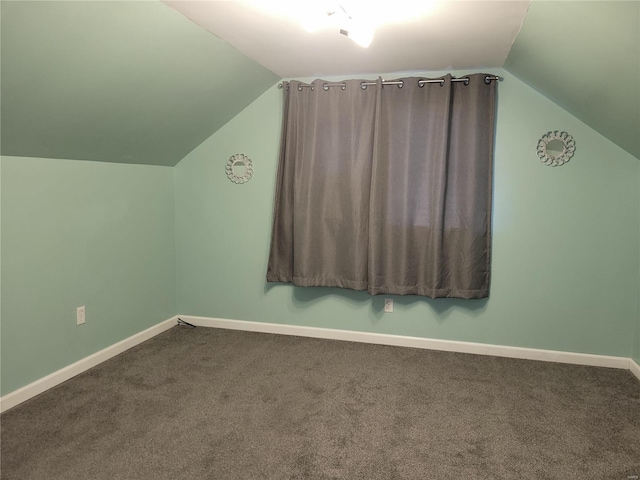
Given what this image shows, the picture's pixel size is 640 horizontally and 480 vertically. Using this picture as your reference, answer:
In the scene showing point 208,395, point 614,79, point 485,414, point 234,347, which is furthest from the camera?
point 234,347

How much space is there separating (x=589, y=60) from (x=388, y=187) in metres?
1.42

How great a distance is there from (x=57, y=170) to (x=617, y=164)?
11.8 feet

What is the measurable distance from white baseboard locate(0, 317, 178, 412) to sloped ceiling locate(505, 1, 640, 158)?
3248mm

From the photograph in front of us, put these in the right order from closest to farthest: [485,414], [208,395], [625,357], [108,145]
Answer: [485,414] → [208,395] → [108,145] → [625,357]

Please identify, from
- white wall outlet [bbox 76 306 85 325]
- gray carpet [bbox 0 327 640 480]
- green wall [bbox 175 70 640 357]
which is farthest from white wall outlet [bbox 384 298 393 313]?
white wall outlet [bbox 76 306 85 325]

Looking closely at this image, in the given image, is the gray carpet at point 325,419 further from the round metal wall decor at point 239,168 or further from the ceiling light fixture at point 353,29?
the ceiling light fixture at point 353,29

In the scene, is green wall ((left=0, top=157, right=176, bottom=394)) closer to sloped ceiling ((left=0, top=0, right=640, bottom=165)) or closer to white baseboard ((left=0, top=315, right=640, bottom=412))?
white baseboard ((left=0, top=315, right=640, bottom=412))

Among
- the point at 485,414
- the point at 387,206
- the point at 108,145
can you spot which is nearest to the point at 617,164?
the point at 387,206

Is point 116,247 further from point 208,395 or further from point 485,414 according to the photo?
point 485,414

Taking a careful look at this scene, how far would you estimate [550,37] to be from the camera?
211cm

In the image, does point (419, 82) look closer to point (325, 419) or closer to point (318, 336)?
point (318, 336)

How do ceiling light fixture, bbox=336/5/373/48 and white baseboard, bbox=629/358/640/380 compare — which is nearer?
ceiling light fixture, bbox=336/5/373/48

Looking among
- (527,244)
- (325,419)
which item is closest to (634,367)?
(527,244)

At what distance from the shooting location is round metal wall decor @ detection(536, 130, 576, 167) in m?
2.92
